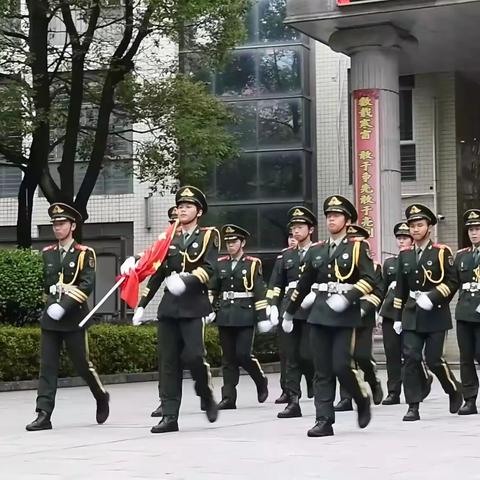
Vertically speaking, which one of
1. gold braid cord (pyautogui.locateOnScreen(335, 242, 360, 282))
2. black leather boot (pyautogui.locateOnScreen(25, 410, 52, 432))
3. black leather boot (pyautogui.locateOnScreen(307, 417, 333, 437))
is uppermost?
gold braid cord (pyautogui.locateOnScreen(335, 242, 360, 282))

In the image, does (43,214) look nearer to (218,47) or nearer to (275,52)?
(275,52)

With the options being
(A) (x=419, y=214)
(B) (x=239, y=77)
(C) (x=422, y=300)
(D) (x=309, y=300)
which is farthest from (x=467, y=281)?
(B) (x=239, y=77)

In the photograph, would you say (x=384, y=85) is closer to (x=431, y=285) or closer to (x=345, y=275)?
(x=431, y=285)

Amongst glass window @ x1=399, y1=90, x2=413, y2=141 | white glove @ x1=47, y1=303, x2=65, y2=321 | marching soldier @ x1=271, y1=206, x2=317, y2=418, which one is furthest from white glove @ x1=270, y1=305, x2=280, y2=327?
glass window @ x1=399, y1=90, x2=413, y2=141

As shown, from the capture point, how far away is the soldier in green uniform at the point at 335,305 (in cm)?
880

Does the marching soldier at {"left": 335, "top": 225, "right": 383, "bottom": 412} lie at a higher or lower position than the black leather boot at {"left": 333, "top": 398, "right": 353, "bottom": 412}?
higher

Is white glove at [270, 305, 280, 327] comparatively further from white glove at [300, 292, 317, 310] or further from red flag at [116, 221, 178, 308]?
red flag at [116, 221, 178, 308]

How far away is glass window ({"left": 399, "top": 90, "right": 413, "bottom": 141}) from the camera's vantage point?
75.5 ft

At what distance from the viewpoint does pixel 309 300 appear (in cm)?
Answer: 930

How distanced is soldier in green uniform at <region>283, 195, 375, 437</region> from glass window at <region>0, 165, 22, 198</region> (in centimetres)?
1803

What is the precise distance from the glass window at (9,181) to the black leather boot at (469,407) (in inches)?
669

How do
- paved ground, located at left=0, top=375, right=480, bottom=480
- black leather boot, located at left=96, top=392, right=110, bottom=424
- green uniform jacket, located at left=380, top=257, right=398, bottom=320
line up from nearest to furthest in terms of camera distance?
paved ground, located at left=0, top=375, right=480, bottom=480, black leather boot, located at left=96, top=392, right=110, bottom=424, green uniform jacket, located at left=380, top=257, right=398, bottom=320

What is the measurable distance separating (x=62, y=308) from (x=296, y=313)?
2.19 meters

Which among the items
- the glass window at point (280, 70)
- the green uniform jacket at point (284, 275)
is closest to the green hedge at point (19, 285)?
the green uniform jacket at point (284, 275)
